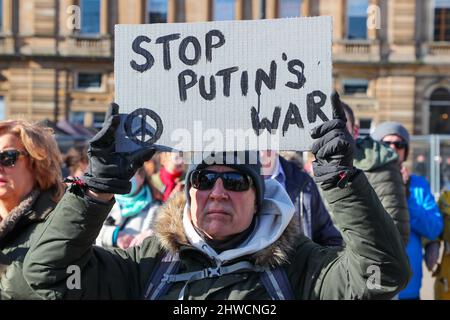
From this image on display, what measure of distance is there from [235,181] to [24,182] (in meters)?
1.12

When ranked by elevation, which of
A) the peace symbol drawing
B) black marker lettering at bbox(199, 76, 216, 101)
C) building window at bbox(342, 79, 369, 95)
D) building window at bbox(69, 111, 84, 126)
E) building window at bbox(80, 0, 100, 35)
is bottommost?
the peace symbol drawing

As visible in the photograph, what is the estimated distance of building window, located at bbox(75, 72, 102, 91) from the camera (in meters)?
24.4

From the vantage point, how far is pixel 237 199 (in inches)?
97.4

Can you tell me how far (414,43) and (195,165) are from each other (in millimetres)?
23213

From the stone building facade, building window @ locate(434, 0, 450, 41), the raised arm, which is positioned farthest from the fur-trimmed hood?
building window @ locate(434, 0, 450, 41)

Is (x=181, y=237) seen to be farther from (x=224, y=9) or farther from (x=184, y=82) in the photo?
(x=224, y=9)

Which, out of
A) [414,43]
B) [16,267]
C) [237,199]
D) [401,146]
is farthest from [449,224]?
Answer: [414,43]

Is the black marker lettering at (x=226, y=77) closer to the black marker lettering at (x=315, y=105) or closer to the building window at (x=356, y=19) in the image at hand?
the black marker lettering at (x=315, y=105)

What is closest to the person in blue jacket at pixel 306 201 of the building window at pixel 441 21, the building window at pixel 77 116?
the building window at pixel 77 116

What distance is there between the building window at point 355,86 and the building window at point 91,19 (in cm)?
911

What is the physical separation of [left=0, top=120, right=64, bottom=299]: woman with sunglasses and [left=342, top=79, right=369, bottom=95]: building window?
2192 centimetres

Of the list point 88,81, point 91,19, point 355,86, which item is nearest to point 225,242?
point 355,86

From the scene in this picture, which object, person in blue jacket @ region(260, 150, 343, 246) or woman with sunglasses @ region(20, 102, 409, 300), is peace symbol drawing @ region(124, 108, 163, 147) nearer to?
woman with sunglasses @ region(20, 102, 409, 300)

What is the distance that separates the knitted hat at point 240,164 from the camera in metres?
2.48
